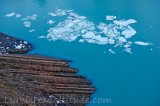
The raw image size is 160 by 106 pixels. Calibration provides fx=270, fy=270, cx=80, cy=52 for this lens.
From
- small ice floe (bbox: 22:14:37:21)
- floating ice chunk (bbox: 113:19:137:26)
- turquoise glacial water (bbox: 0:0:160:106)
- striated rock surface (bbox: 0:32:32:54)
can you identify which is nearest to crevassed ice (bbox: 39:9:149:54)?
floating ice chunk (bbox: 113:19:137:26)

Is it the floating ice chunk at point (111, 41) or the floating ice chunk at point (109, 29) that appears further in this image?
the floating ice chunk at point (109, 29)

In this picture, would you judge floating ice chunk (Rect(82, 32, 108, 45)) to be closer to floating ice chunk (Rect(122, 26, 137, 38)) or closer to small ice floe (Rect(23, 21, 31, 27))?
floating ice chunk (Rect(122, 26, 137, 38))

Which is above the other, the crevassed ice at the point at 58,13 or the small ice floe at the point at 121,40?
the crevassed ice at the point at 58,13

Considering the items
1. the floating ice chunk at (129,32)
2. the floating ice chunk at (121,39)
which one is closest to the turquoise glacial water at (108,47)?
the floating ice chunk at (129,32)

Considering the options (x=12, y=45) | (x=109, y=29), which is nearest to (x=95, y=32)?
(x=109, y=29)

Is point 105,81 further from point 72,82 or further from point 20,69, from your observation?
point 20,69

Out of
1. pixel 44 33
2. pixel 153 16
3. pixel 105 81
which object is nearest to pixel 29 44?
pixel 44 33

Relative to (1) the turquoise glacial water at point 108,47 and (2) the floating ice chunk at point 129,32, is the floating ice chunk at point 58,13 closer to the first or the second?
(1) the turquoise glacial water at point 108,47
